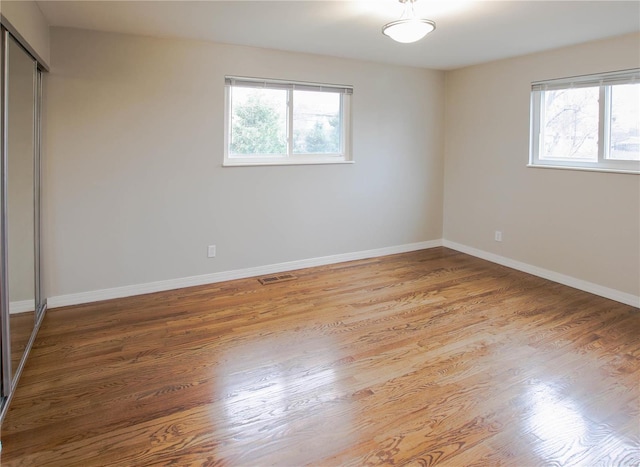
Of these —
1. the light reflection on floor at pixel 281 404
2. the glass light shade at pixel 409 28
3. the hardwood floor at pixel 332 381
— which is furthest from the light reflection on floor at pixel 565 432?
the glass light shade at pixel 409 28

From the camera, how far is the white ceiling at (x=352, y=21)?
9.57ft

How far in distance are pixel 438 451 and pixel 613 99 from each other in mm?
3601

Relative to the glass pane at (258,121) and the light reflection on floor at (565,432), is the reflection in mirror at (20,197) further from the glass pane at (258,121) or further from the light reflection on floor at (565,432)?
the light reflection on floor at (565,432)

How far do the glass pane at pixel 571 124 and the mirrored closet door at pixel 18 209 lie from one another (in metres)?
4.57

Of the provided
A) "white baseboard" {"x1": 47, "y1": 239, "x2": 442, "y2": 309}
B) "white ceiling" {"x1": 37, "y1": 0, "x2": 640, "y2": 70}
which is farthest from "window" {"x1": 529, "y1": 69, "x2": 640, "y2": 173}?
"white baseboard" {"x1": 47, "y1": 239, "x2": 442, "y2": 309}

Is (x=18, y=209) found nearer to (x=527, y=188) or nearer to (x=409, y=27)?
(x=409, y=27)

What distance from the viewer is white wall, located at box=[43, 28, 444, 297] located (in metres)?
3.54

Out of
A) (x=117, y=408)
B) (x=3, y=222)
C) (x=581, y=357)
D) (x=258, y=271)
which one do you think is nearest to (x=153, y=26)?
(x=3, y=222)

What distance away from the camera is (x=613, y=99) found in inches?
151

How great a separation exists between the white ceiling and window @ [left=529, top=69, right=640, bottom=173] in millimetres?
415

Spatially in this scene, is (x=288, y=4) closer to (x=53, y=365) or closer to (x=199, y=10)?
(x=199, y=10)

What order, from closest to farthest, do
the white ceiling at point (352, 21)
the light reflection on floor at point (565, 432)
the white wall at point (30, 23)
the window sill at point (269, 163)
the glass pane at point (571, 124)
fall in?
the light reflection on floor at point (565, 432), the white wall at point (30, 23), the white ceiling at point (352, 21), the glass pane at point (571, 124), the window sill at point (269, 163)

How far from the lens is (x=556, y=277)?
4.34 meters

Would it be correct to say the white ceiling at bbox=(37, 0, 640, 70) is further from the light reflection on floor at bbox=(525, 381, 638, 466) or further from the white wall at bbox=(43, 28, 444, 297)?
the light reflection on floor at bbox=(525, 381, 638, 466)
